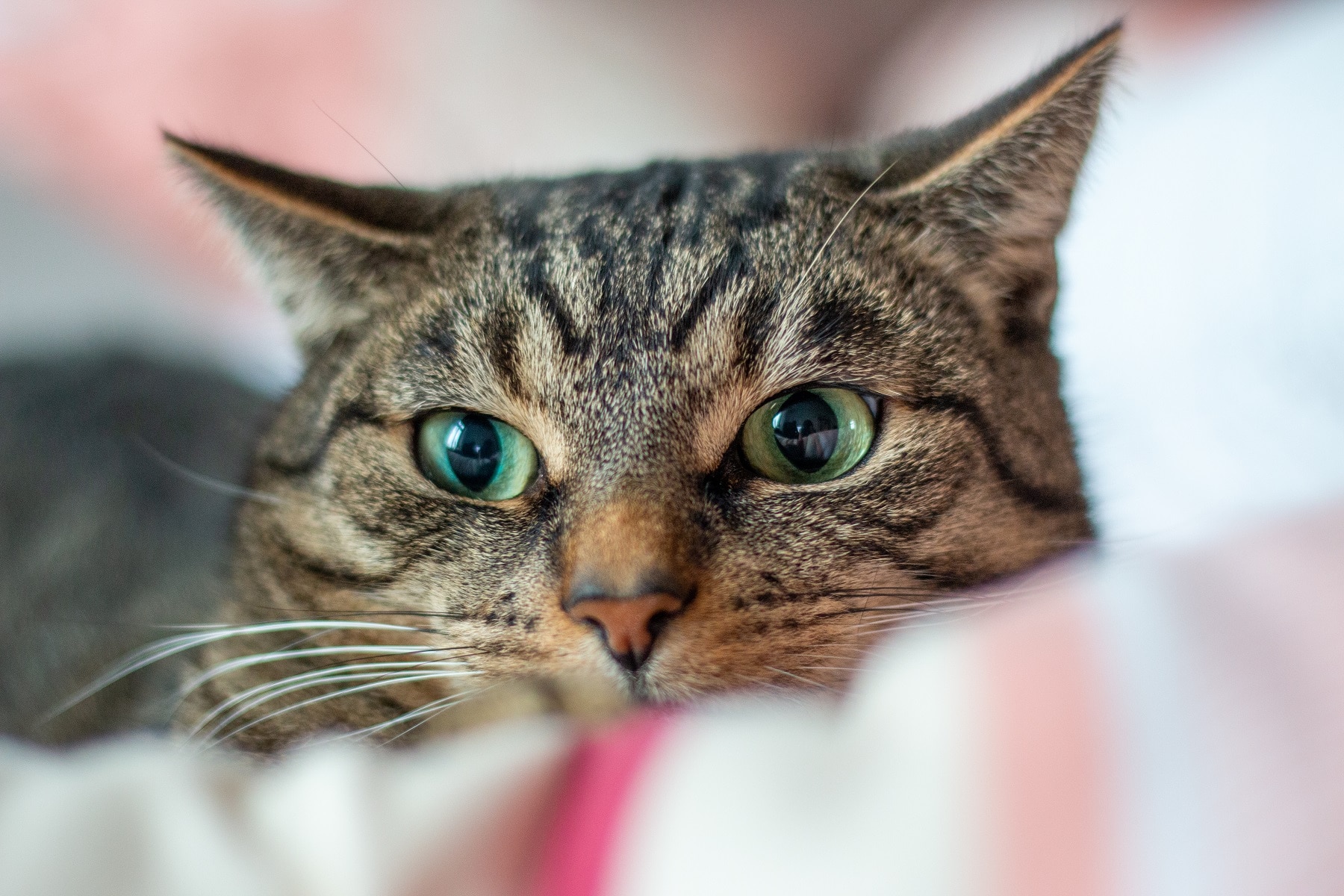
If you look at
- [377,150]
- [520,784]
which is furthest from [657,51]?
[520,784]

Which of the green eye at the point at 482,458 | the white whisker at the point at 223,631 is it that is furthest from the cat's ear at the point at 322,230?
the white whisker at the point at 223,631

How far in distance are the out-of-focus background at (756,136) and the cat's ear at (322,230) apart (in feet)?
0.35

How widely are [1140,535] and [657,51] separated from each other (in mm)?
2348

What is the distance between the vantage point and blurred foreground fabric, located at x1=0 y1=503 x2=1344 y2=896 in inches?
20.9

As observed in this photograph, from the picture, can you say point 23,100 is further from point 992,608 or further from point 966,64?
point 992,608

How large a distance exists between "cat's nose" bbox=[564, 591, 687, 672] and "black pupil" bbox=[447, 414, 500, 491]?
9.7 inches

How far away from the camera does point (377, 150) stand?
2.78 meters

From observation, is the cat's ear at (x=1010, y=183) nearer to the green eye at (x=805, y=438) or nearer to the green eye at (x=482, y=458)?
the green eye at (x=805, y=438)

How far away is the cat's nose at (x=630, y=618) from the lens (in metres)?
0.90

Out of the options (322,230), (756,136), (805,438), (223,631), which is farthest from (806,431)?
(756,136)

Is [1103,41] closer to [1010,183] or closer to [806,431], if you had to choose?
[1010,183]

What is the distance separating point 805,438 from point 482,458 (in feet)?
1.16

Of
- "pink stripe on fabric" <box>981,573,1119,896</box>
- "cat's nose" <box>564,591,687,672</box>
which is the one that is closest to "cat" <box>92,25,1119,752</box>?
"cat's nose" <box>564,591,687,672</box>

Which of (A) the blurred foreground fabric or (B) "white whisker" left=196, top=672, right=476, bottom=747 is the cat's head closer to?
(B) "white whisker" left=196, top=672, right=476, bottom=747
